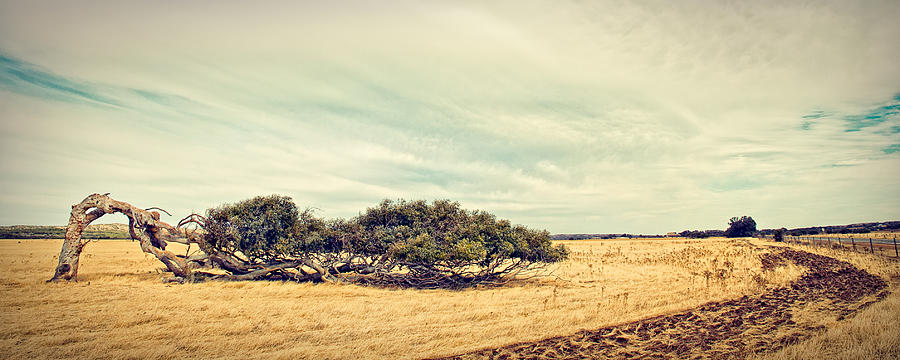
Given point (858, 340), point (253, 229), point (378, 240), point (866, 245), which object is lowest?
point (858, 340)

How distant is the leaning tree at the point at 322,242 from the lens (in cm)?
1961

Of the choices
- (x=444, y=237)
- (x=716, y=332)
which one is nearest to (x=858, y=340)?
(x=716, y=332)

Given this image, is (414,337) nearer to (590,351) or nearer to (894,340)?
(590,351)

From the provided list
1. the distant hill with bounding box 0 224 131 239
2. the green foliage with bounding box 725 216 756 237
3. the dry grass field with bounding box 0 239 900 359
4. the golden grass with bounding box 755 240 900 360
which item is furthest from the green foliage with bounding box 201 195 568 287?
the green foliage with bounding box 725 216 756 237

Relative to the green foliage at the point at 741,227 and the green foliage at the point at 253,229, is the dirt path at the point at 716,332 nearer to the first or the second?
the green foliage at the point at 253,229

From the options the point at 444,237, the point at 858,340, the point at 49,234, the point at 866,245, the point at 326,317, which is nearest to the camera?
the point at 858,340

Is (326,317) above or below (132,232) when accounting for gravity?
below

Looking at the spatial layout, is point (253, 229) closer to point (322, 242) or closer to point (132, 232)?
point (322, 242)

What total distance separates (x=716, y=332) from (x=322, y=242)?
1733 centimetres

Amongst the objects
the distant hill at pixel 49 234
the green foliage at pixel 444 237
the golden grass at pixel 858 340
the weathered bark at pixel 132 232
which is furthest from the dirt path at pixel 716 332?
the distant hill at pixel 49 234

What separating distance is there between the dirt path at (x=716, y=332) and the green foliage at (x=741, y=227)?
12509cm

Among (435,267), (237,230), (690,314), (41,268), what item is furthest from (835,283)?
(41,268)

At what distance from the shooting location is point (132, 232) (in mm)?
20359

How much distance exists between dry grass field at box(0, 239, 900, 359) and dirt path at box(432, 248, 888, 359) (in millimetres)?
483
